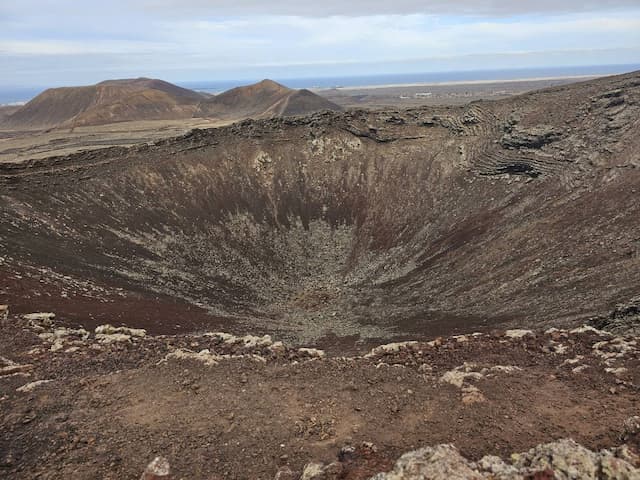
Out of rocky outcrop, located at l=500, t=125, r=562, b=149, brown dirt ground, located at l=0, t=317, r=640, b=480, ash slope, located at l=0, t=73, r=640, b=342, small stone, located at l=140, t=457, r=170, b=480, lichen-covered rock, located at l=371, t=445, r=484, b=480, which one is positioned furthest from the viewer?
rocky outcrop, located at l=500, t=125, r=562, b=149

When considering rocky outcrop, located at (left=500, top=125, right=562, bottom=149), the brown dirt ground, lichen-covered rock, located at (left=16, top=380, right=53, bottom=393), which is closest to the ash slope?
rocky outcrop, located at (left=500, top=125, right=562, bottom=149)

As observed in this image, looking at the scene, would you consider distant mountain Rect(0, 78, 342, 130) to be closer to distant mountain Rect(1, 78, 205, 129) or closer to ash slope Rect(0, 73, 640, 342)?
distant mountain Rect(1, 78, 205, 129)

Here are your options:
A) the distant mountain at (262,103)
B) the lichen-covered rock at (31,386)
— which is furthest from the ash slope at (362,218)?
the distant mountain at (262,103)

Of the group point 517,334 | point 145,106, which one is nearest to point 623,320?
point 517,334

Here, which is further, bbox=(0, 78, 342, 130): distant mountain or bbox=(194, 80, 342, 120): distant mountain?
bbox=(0, 78, 342, 130): distant mountain

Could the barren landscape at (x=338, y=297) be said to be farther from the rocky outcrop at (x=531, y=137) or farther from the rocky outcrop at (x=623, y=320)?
the rocky outcrop at (x=531, y=137)

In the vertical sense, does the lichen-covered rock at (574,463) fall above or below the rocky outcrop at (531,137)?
below

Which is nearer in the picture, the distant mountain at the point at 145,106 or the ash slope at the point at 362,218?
the ash slope at the point at 362,218
